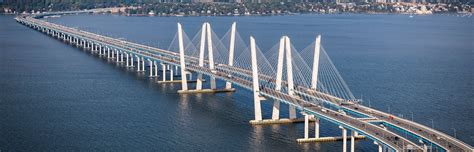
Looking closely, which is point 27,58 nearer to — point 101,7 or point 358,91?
point 358,91

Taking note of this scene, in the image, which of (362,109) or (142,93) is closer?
(362,109)

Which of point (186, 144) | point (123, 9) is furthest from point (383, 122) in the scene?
point (123, 9)

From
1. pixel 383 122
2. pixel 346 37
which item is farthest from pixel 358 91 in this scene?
pixel 346 37

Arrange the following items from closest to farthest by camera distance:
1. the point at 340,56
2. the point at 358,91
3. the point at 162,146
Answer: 1. the point at 162,146
2. the point at 358,91
3. the point at 340,56

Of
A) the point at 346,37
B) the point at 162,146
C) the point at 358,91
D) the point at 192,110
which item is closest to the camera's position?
the point at 162,146

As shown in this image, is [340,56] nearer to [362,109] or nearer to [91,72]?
[91,72]

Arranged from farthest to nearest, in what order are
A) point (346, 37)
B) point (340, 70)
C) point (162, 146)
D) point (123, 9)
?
point (123, 9) < point (346, 37) < point (340, 70) < point (162, 146)

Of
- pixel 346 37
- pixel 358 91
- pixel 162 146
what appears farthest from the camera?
pixel 346 37

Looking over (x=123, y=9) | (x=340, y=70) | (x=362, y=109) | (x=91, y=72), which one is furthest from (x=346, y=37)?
(x=123, y=9)

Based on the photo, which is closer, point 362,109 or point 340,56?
point 362,109
